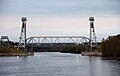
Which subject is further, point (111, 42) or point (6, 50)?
point (6, 50)

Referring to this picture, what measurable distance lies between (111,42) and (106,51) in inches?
304

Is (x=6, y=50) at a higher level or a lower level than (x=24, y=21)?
lower

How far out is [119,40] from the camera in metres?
124

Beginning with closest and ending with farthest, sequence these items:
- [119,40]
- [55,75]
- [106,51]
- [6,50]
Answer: [55,75]
[119,40]
[106,51]
[6,50]

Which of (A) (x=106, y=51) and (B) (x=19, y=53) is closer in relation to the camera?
(A) (x=106, y=51)

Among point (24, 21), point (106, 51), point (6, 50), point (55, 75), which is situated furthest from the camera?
point (24, 21)

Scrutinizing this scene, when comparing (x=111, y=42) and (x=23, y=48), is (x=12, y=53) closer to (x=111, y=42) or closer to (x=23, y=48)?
(x=23, y=48)

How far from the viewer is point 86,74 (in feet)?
225

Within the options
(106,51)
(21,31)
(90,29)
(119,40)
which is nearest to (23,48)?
(21,31)

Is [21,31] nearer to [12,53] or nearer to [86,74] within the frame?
[12,53]

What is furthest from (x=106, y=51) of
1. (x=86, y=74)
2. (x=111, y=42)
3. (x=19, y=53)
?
(x=86, y=74)

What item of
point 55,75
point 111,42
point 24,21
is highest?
point 24,21

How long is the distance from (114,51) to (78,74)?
197 ft

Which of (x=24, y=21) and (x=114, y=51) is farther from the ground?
(x=24, y=21)
